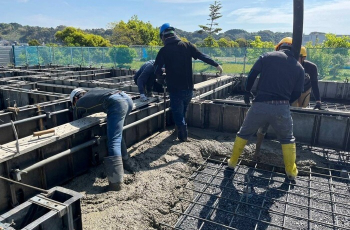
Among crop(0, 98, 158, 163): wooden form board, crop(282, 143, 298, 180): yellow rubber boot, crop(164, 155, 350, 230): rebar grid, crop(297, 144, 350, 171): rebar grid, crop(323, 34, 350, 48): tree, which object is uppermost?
crop(323, 34, 350, 48): tree

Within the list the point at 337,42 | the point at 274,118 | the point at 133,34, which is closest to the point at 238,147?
the point at 274,118

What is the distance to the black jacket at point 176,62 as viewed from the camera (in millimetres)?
5035

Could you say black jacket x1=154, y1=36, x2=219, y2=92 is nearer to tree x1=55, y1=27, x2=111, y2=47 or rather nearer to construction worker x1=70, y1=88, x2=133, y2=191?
construction worker x1=70, y1=88, x2=133, y2=191

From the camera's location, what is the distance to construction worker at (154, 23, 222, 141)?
5.04 meters

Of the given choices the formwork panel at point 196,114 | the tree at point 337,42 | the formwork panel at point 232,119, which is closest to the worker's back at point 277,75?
the formwork panel at point 232,119

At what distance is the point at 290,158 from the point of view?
4.13 m

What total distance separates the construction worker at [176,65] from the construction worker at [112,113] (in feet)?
3.28

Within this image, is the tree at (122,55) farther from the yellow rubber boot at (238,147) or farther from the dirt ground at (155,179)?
the yellow rubber boot at (238,147)

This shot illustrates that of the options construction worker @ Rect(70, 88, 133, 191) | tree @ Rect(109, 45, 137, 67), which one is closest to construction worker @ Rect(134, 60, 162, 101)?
construction worker @ Rect(70, 88, 133, 191)

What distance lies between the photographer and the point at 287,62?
3.99 meters

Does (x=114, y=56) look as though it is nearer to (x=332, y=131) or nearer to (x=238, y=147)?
(x=332, y=131)

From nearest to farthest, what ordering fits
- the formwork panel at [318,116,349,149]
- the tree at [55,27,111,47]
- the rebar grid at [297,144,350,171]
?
1. the rebar grid at [297,144,350,171]
2. the formwork panel at [318,116,349,149]
3. the tree at [55,27,111,47]

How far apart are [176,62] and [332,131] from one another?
125 inches

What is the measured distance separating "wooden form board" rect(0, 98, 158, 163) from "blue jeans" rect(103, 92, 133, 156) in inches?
15.1
